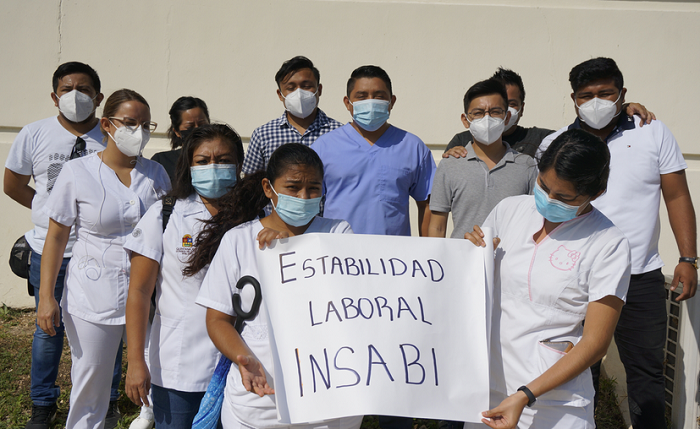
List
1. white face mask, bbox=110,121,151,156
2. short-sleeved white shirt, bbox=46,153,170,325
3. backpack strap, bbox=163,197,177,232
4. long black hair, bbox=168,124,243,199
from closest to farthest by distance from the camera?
backpack strap, bbox=163,197,177,232 → long black hair, bbox=168,124,243,199 → short-sleeved white shirt, bbox=46,153,170,325 → white face mask, bbox=110,121,151,156

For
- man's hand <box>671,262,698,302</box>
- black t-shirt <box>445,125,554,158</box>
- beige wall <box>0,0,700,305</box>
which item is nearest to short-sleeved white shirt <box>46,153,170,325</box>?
black t-shirt <box>445,125,554,158</box>

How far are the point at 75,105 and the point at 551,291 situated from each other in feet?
10.9

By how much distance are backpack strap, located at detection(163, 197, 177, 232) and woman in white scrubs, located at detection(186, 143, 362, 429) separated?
224 millimetres

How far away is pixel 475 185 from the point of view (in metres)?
3.13

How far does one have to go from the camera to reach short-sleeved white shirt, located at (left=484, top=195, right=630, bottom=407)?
1.96 m

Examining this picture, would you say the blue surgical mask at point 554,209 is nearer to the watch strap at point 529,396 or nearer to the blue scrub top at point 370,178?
the watch strap at point 529,396

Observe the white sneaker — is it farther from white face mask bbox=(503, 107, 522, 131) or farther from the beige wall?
white face mask bbox=(503, 107, 522, 131)

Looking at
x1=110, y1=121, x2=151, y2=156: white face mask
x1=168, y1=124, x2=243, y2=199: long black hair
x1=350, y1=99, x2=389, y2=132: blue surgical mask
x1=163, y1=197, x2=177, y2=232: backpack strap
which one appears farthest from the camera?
x1=350, y1=99, x2=389, y2=132: blue surgical mask

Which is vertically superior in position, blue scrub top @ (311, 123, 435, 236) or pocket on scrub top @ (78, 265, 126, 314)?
blue scrub top @ (311, 123, 435, 236)

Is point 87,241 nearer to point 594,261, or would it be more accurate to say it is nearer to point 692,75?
point 594,261

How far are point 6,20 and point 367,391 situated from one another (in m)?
5.84

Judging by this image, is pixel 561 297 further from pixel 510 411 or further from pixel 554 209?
pixel 510 411

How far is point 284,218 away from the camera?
7.13 ft

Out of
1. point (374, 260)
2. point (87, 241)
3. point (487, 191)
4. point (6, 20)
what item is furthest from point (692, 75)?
point (6, 20)
